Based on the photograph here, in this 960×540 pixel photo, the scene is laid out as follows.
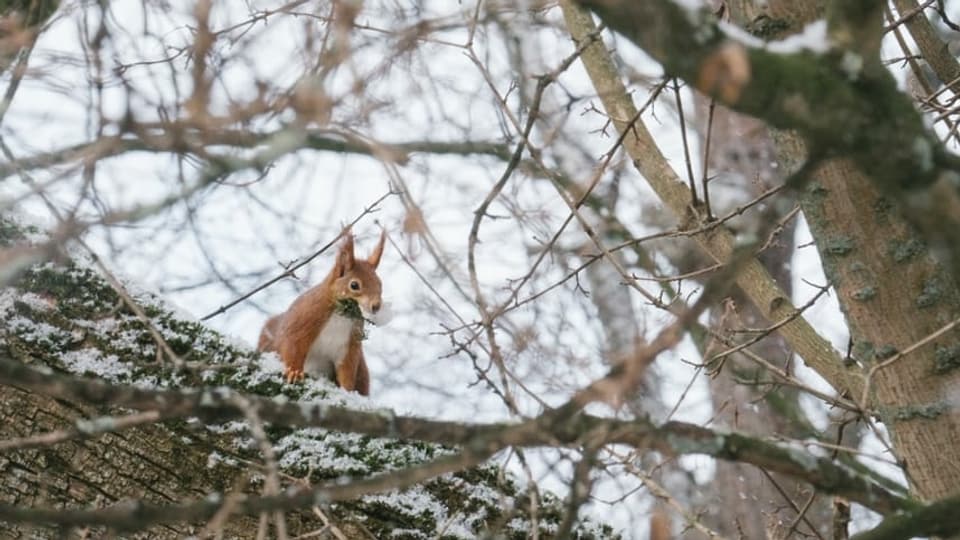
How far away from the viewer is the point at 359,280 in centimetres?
433

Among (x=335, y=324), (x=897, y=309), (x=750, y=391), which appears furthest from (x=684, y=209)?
(x=750, y=391)

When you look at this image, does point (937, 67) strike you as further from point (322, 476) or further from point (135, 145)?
point (135, 145)

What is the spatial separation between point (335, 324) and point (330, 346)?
0.09 metres

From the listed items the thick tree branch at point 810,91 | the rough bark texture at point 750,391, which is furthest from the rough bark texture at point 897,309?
the rough bark texture at point 750,391

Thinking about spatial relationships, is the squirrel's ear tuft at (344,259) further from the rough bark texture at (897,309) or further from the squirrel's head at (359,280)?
the rough bark texture at (897,309)

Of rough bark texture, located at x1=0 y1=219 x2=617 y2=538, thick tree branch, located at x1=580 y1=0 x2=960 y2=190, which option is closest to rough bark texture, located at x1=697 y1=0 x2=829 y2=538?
rough bark texture, located at x1=0 y1=219 x2=617 y2=538

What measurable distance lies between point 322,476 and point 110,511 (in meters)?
1.19

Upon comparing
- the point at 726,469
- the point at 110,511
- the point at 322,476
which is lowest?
the point at 110,511

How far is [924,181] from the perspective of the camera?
137 cm

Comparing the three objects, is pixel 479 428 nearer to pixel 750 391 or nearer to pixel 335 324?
pixel 335 324

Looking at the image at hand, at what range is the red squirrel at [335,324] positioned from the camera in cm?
430

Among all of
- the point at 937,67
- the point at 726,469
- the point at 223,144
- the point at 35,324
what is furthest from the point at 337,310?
the point at 726,469

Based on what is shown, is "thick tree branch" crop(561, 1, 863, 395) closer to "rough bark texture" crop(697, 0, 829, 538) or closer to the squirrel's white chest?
the squirrel's white chest

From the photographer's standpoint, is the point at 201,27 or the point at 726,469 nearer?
the point at 201,27
